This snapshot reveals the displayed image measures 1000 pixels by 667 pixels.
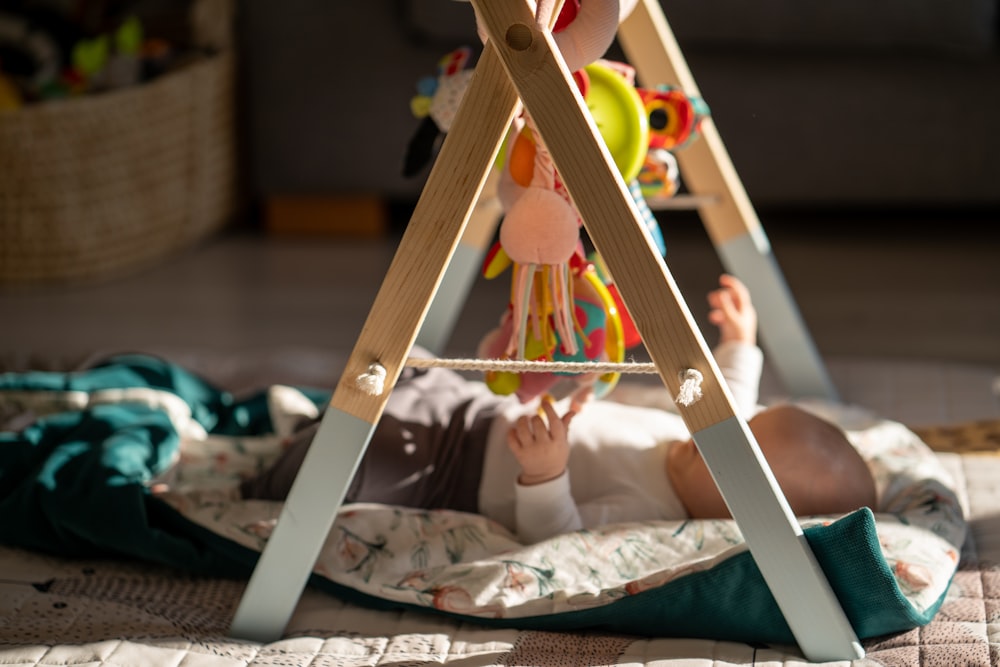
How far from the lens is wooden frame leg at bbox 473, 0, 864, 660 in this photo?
2.67 ft

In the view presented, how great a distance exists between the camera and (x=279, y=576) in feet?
3.13

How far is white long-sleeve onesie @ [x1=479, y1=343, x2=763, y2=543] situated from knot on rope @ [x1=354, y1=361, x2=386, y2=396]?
0.76 feet

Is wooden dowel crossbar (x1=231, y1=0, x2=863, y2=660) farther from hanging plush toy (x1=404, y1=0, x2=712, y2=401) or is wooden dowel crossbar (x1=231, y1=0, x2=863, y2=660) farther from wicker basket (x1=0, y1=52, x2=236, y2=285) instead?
wicker basket (x1=0, y1=52, x2=236, y2=285)

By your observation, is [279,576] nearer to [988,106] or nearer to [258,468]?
[258,468]

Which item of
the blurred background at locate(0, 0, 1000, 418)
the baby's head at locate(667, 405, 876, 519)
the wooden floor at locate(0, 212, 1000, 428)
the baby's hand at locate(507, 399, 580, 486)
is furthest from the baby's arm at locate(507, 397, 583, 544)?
the blurred background at locate(0, 0, 1000, 418)

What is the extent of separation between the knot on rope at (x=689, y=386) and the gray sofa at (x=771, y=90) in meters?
1.31

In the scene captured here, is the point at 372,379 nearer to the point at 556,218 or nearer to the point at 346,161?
the point at 556,218

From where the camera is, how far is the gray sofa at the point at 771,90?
2.09 m

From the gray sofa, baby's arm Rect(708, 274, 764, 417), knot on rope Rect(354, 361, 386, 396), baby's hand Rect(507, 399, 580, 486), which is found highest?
the gray sofa

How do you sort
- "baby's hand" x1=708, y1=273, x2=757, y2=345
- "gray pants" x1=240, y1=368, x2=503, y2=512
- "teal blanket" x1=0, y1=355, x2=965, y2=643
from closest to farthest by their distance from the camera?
1. "teal blanket" x1=0, y1=355, x2=965, y2=643
2. "gray pants" x1=240, y1=368, x2=503, y2=512
3. "baby's hand" x1=708, y1=273, x2=757, y2=345

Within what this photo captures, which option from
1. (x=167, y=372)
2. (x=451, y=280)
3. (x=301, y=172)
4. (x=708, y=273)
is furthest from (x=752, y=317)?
(x=301, y=172)

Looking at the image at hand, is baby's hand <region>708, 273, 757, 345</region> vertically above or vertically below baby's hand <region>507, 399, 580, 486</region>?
above

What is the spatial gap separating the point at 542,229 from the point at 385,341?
0.15m

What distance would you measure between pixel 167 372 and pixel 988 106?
1531 millimetres
